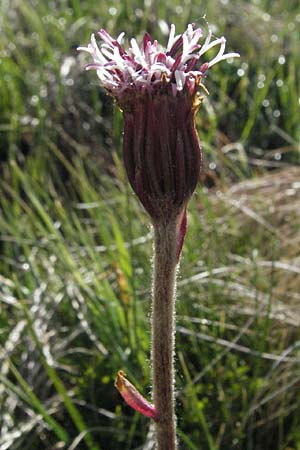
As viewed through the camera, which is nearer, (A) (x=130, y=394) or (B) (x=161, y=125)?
(B) (x=161, y=125)

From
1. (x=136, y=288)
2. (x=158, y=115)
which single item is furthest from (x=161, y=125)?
(x=136, y=288)

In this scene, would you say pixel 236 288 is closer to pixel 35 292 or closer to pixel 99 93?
pixel 35 292

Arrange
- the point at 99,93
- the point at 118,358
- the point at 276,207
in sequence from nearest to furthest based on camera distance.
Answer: the point at 118,358
the point at 276,207
the point at 99,93

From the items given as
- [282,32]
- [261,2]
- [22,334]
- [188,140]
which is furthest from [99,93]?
[188,140]

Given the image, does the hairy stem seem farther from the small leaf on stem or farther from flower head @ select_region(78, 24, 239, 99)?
flower head @ select_region(78, 24, 239, 99)

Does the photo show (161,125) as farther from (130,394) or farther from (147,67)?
(130,394)

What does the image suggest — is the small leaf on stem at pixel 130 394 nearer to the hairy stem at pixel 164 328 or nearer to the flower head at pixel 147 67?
the hairy stem at pixel 164 328

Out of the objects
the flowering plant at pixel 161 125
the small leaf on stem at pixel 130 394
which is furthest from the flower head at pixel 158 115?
the small leaf on stem at pixel 130 394

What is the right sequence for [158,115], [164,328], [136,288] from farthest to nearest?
[136,288] → [164,328] → [158,115]
